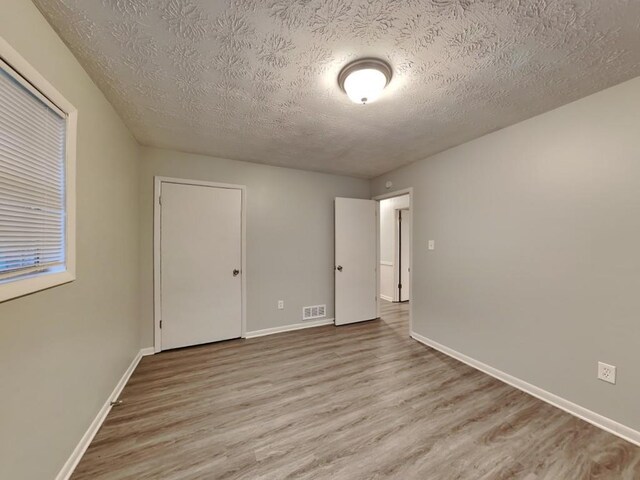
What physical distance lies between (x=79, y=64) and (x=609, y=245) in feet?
11.8

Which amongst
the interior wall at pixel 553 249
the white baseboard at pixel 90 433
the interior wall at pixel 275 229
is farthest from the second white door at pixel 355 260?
the white baseboard at pixel 90 433

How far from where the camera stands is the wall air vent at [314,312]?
3.69 m

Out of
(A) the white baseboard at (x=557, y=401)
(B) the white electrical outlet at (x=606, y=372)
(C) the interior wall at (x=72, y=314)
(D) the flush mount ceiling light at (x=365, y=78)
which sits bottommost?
(A) the white baseboard at (x=557, y=401)

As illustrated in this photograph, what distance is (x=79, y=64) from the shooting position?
4.88ft

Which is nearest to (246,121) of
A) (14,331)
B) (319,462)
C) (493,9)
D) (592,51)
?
(493,9)

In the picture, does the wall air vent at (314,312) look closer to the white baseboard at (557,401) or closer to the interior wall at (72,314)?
the white baseboard at (557,401)

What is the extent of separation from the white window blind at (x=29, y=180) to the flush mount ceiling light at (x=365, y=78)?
153cm

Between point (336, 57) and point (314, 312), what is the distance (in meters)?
3.15

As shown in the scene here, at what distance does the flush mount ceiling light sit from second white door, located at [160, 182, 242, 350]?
2.09m

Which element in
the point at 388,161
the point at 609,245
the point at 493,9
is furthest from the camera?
the point at 388,161

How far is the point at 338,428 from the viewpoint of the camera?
171 centimetres

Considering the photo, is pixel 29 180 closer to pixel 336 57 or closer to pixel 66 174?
pixel 66 174

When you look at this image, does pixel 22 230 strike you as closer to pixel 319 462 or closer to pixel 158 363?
pixel 319 462

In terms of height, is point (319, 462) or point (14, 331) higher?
point (14, 331)
